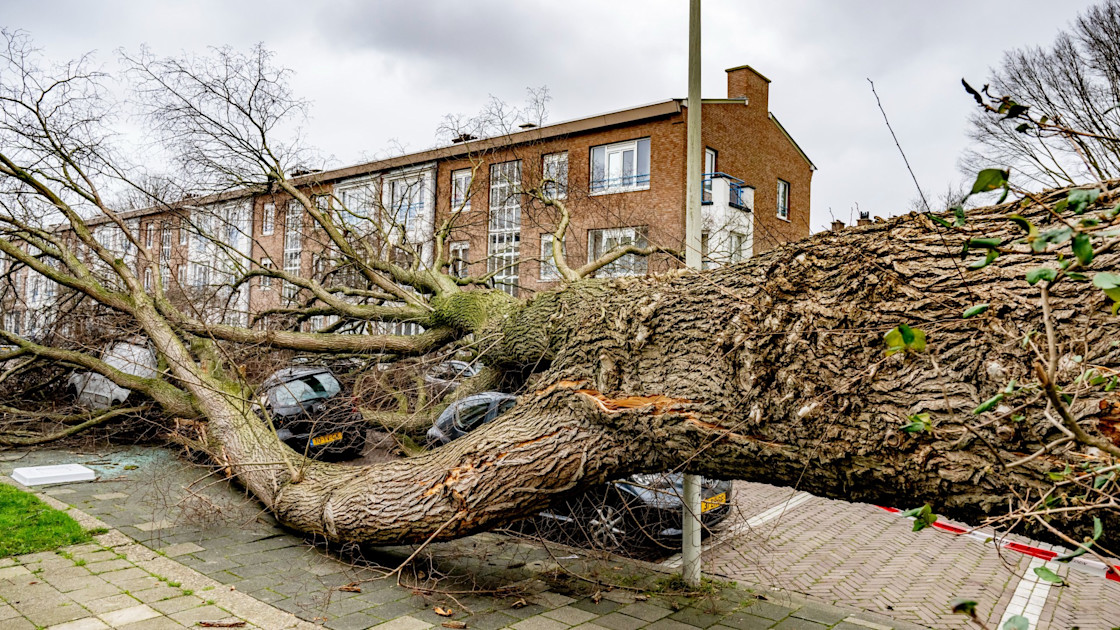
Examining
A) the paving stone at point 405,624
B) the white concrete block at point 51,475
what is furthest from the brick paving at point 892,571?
the white concrete block at point 51,475

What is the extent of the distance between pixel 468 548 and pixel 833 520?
498cm

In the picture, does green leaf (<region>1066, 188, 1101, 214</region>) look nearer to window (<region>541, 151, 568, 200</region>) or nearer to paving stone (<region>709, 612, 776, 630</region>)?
paving stone (<region>709, 612, 776, 630</region>)

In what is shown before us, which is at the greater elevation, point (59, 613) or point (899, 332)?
point (899, 332)

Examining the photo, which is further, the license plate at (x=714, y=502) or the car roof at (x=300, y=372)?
the car roof at (x=300, y=372)

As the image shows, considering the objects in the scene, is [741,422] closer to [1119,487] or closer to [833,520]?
[1119,487]

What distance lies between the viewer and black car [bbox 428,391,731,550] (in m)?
6.33

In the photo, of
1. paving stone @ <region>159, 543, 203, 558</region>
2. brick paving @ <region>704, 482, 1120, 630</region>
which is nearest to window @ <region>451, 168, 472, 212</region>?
brick paving @ <region>704, 482, 1120, 630</region>

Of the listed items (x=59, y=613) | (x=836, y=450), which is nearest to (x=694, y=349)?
(x=836, y=450)

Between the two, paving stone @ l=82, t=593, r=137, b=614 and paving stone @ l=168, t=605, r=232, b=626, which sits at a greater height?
paving stone @ l=82, t=593, r=137, b=614

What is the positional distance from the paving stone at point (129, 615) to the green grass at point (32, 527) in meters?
1.81

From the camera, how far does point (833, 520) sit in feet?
30.3

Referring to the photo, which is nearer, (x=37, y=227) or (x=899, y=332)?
(x=899, y=332)

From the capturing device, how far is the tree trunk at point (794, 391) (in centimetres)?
291

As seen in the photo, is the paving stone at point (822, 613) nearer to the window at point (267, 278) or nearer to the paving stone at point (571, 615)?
the paving stone at point (571, 615)
